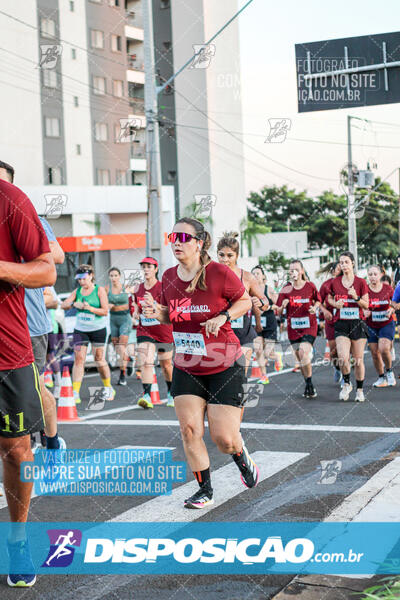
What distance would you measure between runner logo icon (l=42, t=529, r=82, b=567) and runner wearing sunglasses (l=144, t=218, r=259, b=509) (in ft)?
2.99

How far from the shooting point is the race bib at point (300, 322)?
11.8 m

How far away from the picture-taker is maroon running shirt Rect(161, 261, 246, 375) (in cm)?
552

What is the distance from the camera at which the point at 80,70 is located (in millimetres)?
42312

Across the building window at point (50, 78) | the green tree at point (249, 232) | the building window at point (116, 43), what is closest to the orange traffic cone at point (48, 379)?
the building window at point (50, 78)

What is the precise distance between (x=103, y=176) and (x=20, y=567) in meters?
41.2

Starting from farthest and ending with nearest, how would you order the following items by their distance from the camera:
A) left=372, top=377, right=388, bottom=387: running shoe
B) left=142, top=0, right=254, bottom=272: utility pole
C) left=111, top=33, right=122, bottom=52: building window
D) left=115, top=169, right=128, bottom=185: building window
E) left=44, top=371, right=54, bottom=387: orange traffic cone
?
left=111, top=33, right=122, bottom=52: building window → left=115, top=169, right=128, bottom=185: building window → left=142, top=0, right=254, bottom=272: utility pole → left=44, top=371, right=54, bottom=387: orange traffic cone → left=372, top=377, right=388, bottom=387: running shoe

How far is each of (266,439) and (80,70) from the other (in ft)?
122

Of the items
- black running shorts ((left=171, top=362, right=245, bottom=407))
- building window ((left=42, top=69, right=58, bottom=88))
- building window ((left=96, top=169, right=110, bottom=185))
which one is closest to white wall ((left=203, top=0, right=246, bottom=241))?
building window ((left=96, top=169, right=110, bottom=185))

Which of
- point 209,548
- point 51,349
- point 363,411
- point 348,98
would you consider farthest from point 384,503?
point 51,349

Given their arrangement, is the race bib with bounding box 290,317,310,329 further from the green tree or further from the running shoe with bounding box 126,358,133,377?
the green tree

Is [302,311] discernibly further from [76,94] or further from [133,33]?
[133,33]

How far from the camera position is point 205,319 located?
5570mm

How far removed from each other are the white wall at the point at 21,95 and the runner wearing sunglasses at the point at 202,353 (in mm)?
32058

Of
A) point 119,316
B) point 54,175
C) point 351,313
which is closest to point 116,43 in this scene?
point 54,175
